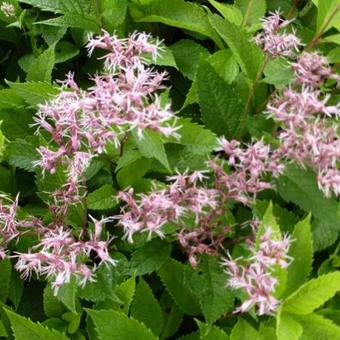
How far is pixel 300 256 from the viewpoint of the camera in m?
0.93

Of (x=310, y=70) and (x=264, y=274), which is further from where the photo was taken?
(x=310, y=70)

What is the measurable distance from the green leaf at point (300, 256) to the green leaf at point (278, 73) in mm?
250

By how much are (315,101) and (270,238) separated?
22 cm

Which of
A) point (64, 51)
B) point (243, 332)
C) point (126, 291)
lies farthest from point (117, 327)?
point (64, 51)

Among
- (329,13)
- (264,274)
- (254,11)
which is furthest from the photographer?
(254,11)

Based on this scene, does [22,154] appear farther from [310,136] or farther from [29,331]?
[310,136]

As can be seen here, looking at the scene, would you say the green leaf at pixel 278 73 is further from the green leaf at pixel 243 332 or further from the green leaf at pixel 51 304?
the green leaf at pixel 51 304

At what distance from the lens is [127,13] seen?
130 cm

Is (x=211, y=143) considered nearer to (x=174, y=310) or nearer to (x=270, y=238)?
(x=270, y=238)

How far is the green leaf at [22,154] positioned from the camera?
1087 millimetres

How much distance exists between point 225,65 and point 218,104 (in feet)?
0.40

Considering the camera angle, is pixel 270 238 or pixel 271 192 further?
pixel 271 192

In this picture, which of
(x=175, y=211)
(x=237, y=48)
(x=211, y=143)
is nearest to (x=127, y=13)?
(x=237, y=48)

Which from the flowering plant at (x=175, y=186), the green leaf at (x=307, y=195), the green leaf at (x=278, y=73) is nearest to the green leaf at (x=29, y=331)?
the flowering plant at (x=175, y=186)
